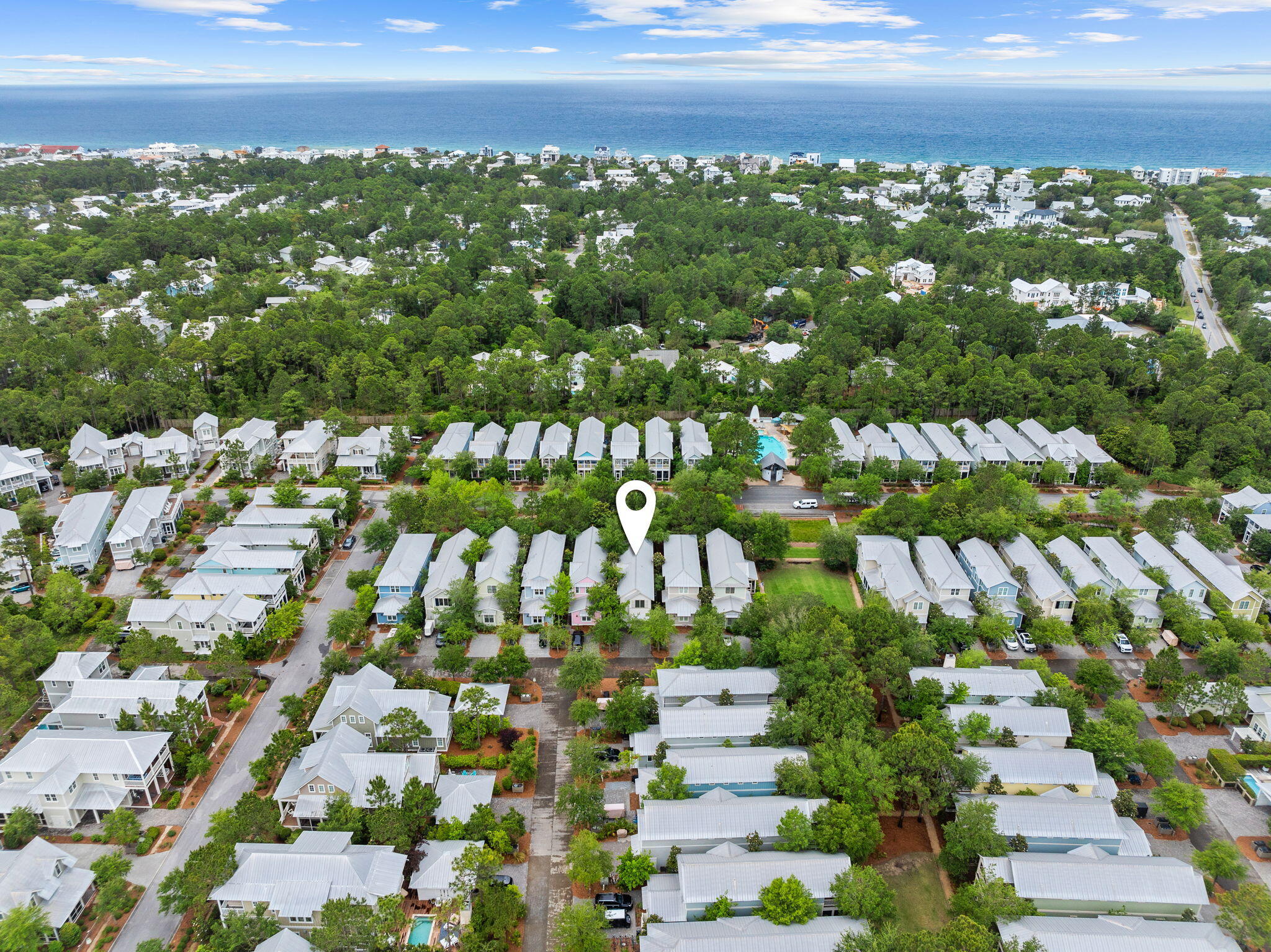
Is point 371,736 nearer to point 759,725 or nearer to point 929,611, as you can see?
point 759,725

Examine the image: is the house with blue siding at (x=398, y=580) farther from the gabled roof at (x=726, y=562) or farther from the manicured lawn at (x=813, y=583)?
the manicured lawn at (x=813, y=583)

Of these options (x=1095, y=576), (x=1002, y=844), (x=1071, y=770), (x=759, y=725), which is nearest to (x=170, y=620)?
(x=759, y=725)

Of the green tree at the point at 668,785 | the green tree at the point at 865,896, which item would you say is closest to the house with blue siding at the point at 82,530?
the green tree at the point at 668,785

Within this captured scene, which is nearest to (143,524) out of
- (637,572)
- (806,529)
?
(637,572)

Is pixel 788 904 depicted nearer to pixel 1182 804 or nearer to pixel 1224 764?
pixel 1182 804

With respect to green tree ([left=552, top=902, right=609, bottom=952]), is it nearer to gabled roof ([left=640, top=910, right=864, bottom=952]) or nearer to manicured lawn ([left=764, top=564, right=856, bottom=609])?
gabled roof ([left=640, top=910, right=864, bottom=952])
